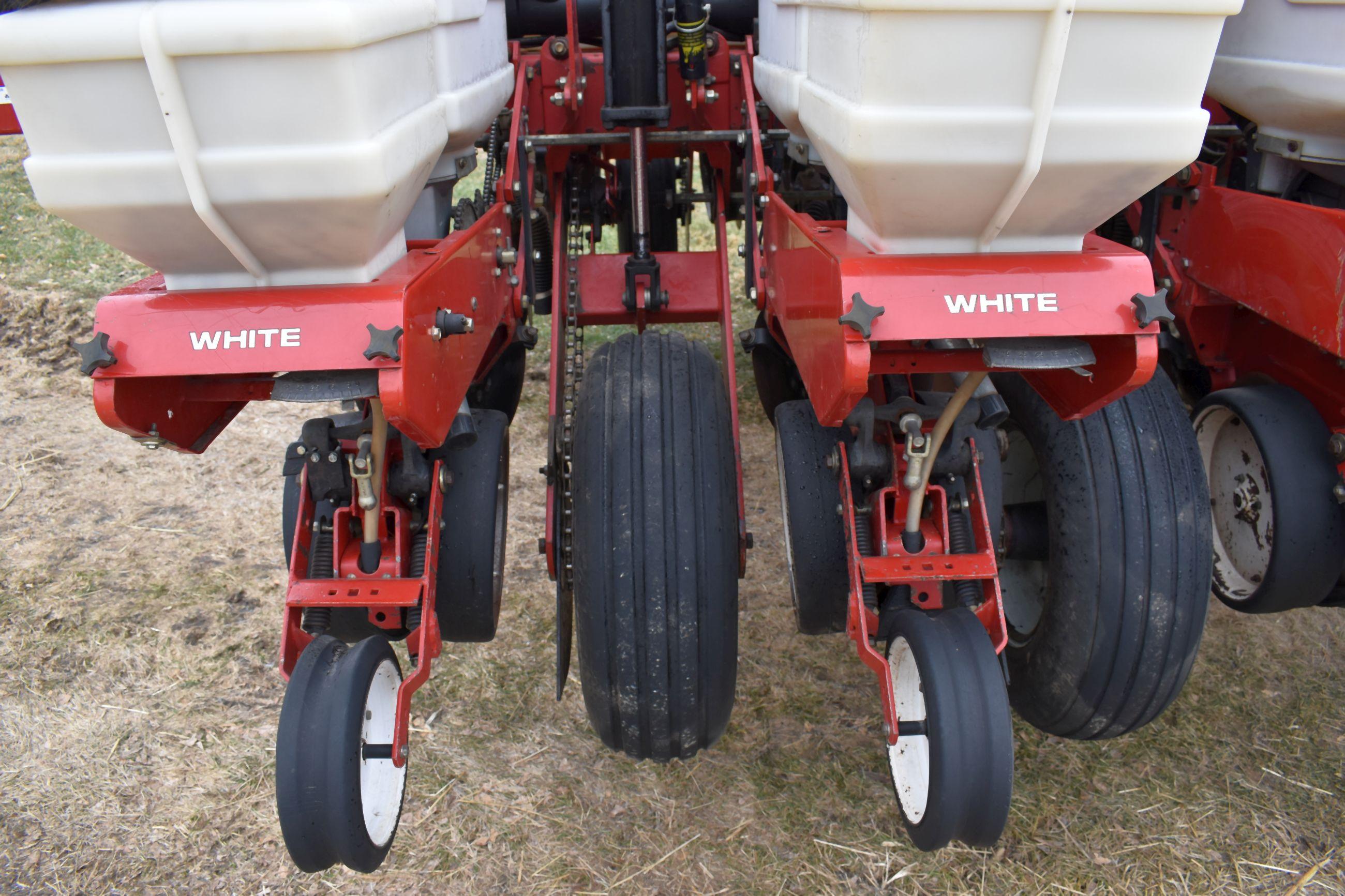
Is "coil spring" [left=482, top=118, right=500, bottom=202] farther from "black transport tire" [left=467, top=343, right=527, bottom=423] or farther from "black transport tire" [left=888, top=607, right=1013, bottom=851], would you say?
"black transport tire" [left=888, top=607, right=1013, bottom=851]

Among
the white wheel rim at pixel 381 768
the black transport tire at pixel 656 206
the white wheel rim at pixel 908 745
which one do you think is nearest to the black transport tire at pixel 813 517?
the white wheel rim at pixel 908 745

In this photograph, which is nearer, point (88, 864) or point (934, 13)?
point (934, 13)

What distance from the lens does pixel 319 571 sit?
6.96 feet

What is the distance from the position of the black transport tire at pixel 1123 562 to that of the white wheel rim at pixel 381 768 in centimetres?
149

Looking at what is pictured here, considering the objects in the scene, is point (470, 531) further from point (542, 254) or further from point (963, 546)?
point (542, 254)

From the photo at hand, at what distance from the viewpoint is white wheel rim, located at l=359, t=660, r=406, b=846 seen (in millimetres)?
1845

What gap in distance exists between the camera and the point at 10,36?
139 centimetres

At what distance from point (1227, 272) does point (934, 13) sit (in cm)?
136

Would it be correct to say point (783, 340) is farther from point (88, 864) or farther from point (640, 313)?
point (88, 864)

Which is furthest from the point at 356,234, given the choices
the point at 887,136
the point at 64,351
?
the point at 64,351

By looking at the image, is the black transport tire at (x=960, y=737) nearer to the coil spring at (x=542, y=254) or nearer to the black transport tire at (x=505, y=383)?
the black transport tire at (x=505, y=383)

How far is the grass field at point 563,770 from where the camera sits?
2311 millimetres

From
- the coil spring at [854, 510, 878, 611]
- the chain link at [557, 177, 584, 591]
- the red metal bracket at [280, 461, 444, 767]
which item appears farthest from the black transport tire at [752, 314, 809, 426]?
the red metal bracket at [280, 461, 444, 767]

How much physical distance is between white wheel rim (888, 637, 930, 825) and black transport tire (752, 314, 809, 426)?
4.40 ft
